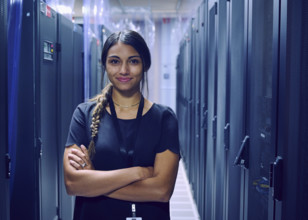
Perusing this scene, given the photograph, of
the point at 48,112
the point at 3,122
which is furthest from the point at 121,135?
the point at 48,112

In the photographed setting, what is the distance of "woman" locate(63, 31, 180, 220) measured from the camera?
1.35 meters

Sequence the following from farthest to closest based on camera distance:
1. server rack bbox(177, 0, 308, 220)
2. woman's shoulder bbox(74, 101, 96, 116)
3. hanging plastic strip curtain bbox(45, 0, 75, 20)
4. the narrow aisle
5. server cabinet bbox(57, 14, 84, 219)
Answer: the narrow aisle < server cabinet bbox(57, 14, 84, 219) < hanging plastic strip curtain bbox(45, 0, 75, 20) < woman's shoulder bbox(74, 101, 96, 116) < server rack bbox(177, 0, 308, 220)

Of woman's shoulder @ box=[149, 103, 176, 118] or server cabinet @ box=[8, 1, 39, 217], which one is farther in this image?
server cabinet @ box=[8, 1, 39, 217]

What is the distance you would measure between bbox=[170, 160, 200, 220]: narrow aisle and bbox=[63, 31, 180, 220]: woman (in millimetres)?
2396

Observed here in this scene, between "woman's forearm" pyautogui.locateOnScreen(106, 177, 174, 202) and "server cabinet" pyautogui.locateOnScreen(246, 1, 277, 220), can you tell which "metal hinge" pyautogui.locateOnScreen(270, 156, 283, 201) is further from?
"server cabinet" pyautogui.locateOnScreen(246, 1, 277, 220)

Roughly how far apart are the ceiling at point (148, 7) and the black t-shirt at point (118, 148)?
6.89m

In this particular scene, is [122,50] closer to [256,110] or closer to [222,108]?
[256,110]

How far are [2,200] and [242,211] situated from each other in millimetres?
1094

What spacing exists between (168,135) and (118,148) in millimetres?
203

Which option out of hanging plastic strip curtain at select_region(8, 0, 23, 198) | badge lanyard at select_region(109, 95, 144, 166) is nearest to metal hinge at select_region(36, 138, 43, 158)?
hanging plastic strip curtain at select_region(8, 0, 23, 198)

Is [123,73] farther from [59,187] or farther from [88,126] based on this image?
[59,187]

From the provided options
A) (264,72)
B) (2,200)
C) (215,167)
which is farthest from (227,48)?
(2,200)

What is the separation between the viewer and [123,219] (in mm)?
1336

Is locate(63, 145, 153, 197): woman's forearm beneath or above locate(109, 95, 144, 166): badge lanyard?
beneath
